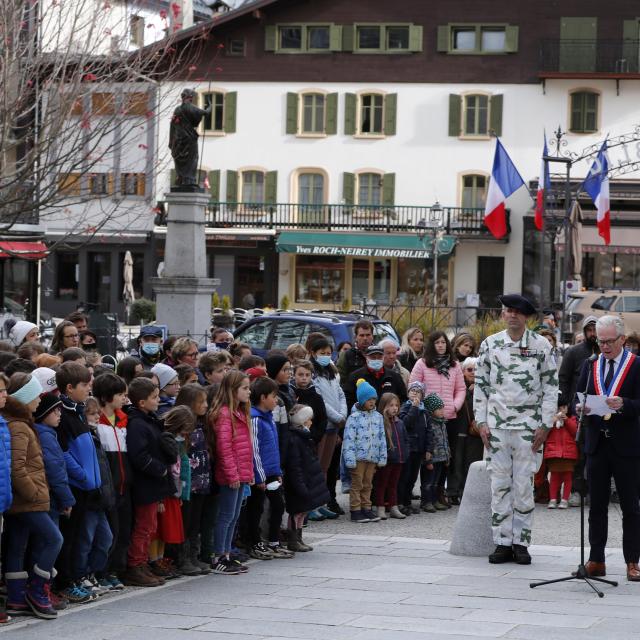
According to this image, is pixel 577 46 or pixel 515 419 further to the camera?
pixel 577 46

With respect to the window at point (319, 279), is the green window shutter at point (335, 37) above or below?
above

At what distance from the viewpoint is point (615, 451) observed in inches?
419

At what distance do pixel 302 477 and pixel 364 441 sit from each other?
1.83 metres

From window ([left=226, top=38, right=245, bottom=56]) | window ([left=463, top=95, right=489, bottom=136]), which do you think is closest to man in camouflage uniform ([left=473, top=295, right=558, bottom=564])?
window ([left=463, top=95, right=489, bottom=136])

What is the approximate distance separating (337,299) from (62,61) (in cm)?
3430

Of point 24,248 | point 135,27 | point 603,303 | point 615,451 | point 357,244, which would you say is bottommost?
point 615,451

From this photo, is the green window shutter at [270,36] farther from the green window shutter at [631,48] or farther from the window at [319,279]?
the green window shutter at [631,48]

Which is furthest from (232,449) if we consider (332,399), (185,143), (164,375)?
(185,143)

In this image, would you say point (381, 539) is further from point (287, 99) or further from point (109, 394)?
point (287, 99)

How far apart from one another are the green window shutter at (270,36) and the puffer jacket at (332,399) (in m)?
40.7

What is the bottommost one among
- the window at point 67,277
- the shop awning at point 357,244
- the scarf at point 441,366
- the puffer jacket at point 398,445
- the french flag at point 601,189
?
the puffer jacket at point 398,445

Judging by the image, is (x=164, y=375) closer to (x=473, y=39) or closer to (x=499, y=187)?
(x=499, y=187)

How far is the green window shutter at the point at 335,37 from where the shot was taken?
53.1 m

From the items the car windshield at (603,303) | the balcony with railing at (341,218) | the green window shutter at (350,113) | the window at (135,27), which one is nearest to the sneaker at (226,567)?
the window at (135,27)
